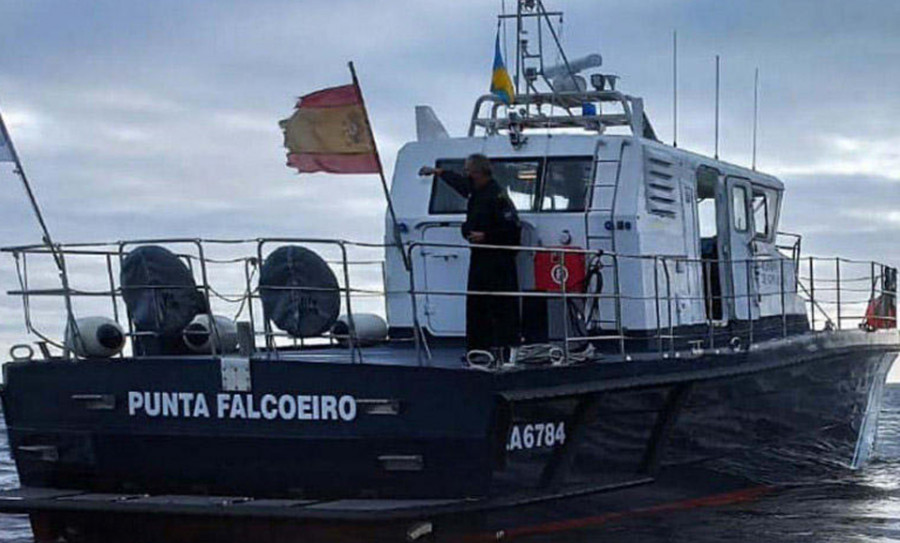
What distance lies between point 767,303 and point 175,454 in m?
6.08

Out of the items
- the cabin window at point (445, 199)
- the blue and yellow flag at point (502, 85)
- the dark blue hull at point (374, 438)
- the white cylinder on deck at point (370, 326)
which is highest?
the blue and yellow flag at point (502, 85)

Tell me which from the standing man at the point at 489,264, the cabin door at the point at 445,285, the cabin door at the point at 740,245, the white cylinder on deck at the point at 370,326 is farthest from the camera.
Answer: the cabin door at the point at 740,245

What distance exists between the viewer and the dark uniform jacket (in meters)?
8.68

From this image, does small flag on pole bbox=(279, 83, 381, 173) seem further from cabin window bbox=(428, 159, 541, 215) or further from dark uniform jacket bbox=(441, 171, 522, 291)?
cabin window bbox=(428, 159, 541, 215)

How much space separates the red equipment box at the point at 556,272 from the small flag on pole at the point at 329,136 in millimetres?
2255

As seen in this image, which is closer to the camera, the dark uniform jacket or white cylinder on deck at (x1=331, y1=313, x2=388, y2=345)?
the dark uniform jacket

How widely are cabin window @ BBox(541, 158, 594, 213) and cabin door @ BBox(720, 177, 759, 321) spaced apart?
191 cm

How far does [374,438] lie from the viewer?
7902mm

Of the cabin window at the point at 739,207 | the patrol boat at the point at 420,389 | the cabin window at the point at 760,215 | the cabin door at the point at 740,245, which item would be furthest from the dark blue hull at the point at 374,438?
the cabin window at the point at 760,215

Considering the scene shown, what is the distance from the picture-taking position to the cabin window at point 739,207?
12.1 metres

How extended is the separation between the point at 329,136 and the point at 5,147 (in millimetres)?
1975

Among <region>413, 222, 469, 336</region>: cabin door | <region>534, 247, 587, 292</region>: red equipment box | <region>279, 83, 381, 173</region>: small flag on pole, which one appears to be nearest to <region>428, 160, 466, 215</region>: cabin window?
<region>413, 222, 469, 336</region>: cabin door

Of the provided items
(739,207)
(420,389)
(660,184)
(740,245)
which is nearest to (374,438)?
(420,389)

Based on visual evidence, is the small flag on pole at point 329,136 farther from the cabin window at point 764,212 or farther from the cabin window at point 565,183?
the cabin window at point 764,212
